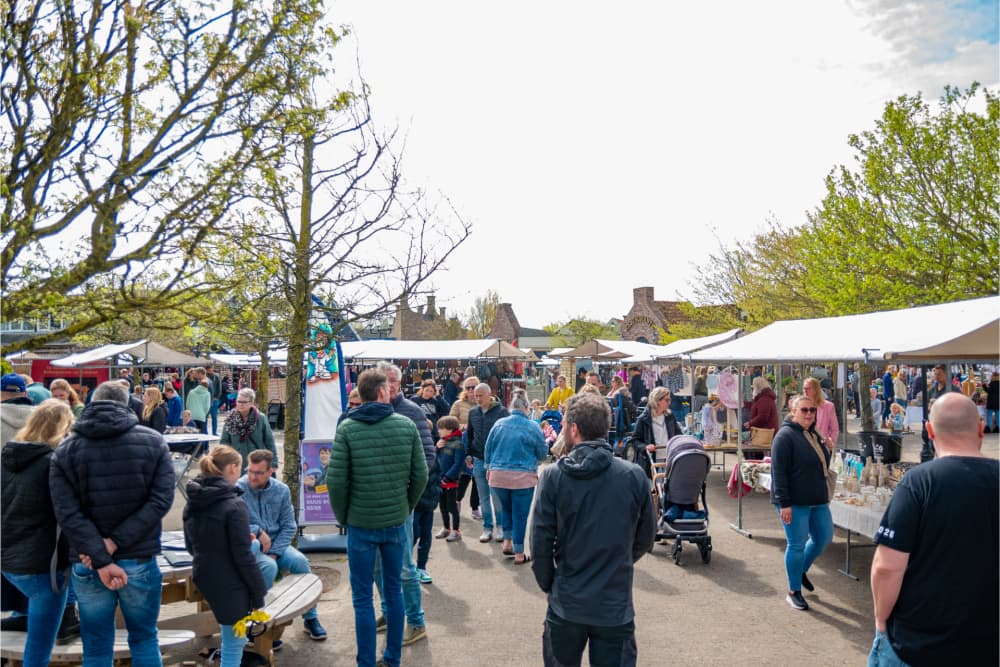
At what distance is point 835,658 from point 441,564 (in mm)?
3632

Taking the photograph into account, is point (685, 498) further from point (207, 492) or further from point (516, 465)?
point (207, 492)

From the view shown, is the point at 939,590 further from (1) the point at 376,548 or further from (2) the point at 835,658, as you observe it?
(1) the point at 376,548

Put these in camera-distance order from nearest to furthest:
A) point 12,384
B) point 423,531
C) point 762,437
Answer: point 12,384 < point 423,531 < point 762,437

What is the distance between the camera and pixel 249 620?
4.22m

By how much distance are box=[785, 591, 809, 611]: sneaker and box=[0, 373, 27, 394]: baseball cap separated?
260 inches

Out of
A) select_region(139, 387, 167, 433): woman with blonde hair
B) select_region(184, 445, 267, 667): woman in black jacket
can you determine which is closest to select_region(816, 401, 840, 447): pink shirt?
select_region(184, 445, 267, 667): woman in black jacket

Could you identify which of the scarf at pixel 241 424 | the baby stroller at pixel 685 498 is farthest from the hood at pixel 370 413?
the baby stroller at pixel 685 498

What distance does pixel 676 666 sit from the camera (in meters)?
4.77

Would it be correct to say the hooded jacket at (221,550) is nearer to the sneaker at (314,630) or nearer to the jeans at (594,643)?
the sneaker at (314,630)

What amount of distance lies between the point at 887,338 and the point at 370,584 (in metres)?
5.03

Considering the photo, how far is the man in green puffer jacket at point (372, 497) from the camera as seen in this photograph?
4.43m

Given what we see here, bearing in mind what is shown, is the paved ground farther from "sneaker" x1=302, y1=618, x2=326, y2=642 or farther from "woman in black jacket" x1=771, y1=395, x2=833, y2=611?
"woman in black jacket" x1=771, y1=395, x2=833, y2=611

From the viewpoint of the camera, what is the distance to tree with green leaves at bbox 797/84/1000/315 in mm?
14703

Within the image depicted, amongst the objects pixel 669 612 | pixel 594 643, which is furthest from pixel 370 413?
pixel 669 612
